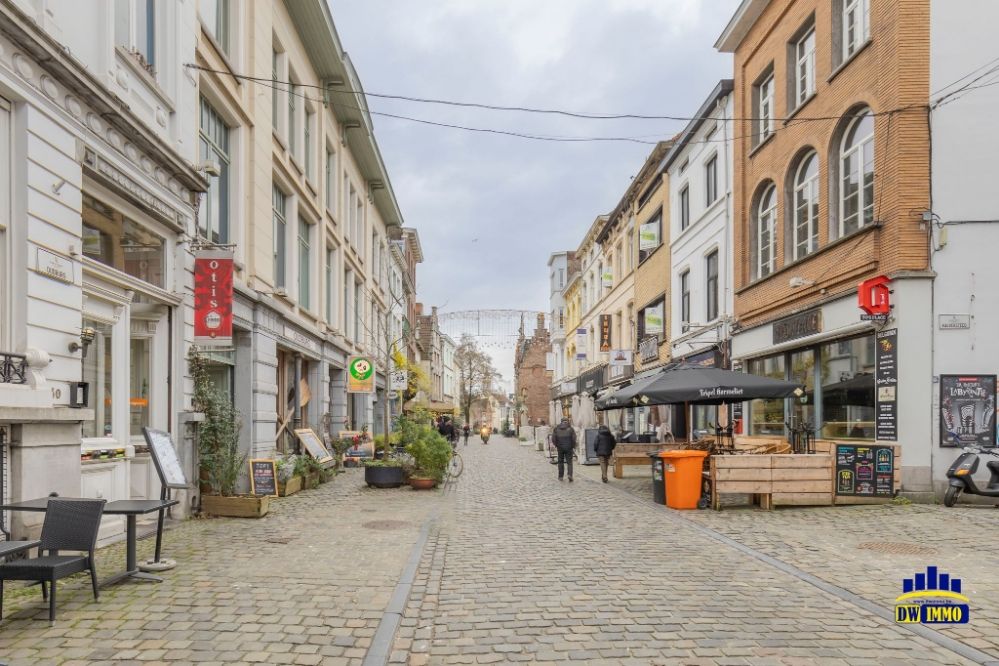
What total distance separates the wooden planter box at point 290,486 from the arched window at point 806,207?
37.1 feet

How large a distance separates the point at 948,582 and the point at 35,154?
9193 mm

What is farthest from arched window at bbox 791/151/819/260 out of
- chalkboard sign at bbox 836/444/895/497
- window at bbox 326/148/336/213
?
window at bbox 326/148/336/213

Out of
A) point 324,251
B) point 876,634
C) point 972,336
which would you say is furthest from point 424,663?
point 324,251

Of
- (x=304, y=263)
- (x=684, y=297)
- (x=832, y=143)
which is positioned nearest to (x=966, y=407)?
(x=832, y=143)

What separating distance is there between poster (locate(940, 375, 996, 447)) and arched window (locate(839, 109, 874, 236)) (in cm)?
329

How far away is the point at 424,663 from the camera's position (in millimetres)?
4613

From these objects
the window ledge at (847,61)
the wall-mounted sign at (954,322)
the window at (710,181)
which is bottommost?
the wall-mounted sign at (954,322)

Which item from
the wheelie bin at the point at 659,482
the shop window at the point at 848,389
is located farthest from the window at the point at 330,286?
the shop window at the point at 848,389

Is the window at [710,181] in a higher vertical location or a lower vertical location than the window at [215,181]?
higher

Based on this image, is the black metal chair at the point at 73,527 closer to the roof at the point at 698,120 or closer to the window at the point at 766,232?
the window at the point at 766,232

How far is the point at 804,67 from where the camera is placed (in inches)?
662

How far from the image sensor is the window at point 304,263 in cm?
1895

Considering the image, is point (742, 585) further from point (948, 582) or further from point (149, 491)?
point (149, 491)

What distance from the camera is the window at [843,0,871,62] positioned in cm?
1387
